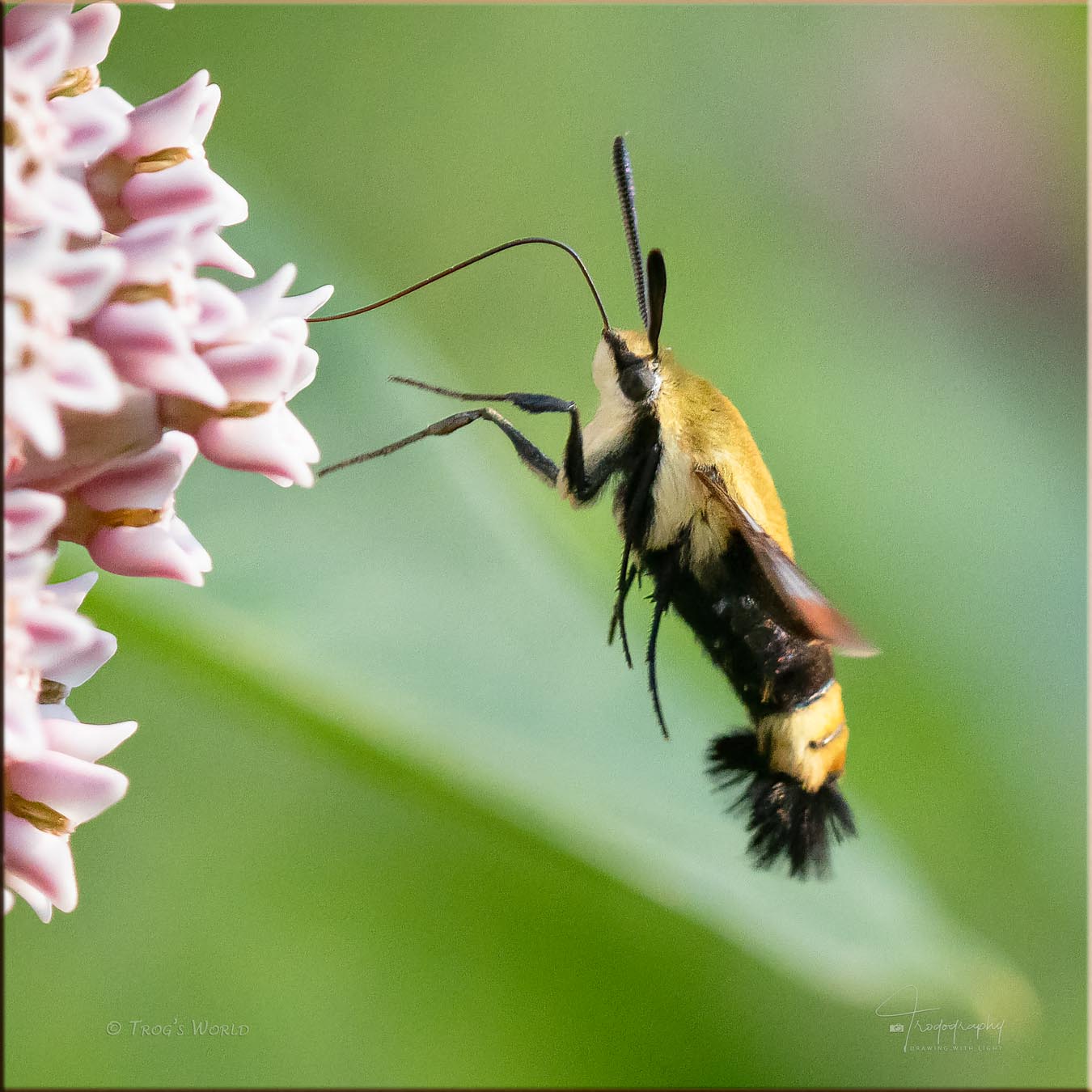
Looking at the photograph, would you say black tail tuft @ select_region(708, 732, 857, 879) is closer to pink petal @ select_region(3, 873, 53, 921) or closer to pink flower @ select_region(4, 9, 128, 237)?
pink petal @ select_region(3, 873, 53, 921)

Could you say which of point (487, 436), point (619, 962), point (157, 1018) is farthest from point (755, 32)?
point (157, 1018)

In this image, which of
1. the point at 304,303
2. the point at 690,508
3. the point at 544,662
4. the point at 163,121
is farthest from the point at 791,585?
the point at 544,662

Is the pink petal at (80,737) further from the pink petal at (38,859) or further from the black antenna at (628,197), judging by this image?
the black antenna at (628,197)

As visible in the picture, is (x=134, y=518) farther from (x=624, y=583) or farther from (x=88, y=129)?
(x=624, y=583)

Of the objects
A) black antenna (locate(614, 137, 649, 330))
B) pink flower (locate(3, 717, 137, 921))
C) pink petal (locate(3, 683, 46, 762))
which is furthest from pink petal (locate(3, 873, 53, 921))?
black antenna (locate(614, 137, 649, 330))

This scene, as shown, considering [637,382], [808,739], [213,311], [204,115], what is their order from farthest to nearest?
[808,739]
[637,382]
[204,115]
[213,311]

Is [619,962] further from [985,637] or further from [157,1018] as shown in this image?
[985,637]

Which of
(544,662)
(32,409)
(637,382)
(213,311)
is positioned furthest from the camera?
(544,662)
